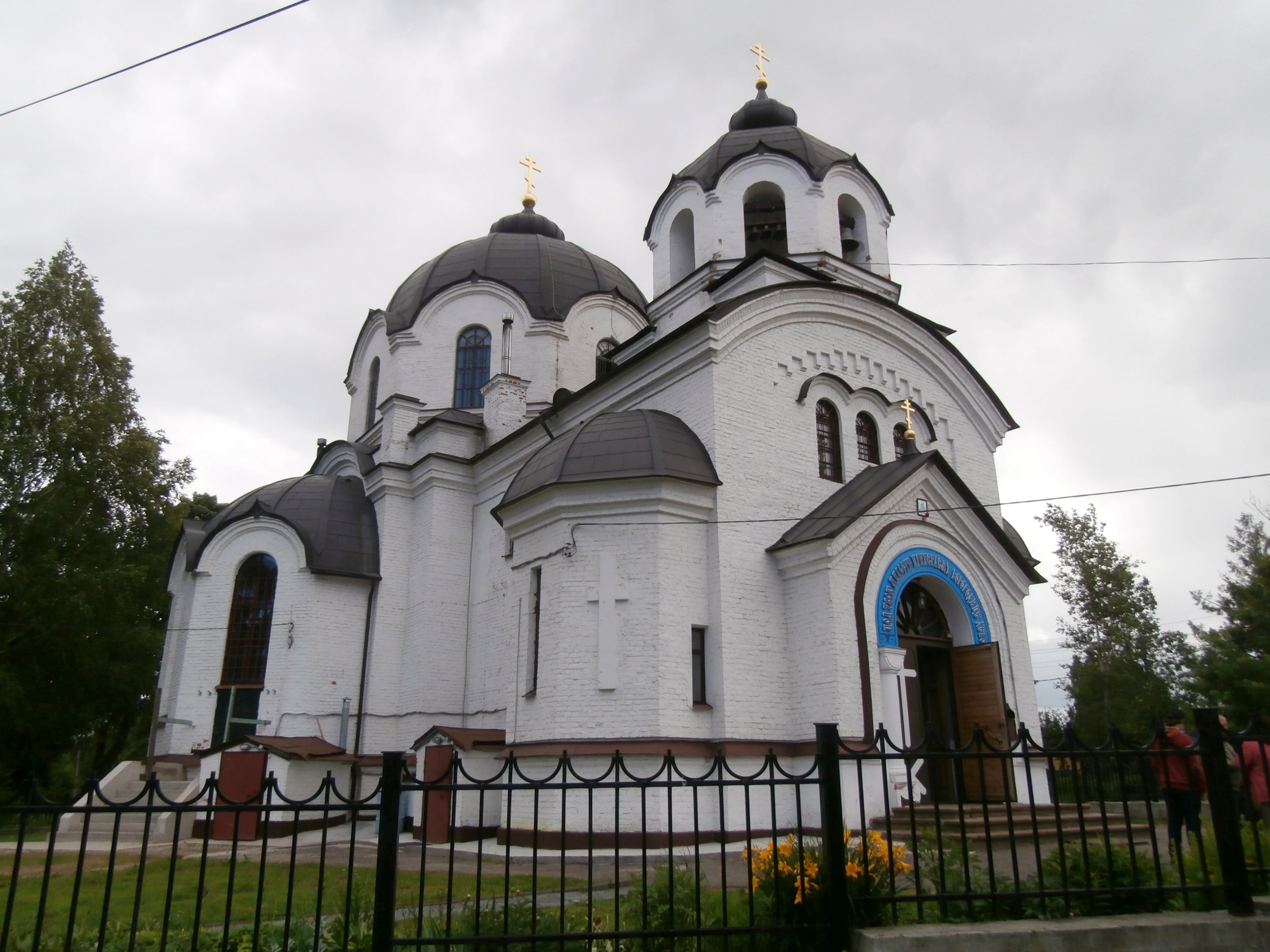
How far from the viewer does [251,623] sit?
1562 centimetres

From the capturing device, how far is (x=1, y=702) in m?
16.9

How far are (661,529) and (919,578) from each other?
11.5 feet

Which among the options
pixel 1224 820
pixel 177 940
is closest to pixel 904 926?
pixel 1224 820

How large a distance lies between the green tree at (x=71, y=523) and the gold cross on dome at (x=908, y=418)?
1452 centimetres

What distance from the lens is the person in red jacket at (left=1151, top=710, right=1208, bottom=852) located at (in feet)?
18.1

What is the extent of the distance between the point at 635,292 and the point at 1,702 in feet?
48.1

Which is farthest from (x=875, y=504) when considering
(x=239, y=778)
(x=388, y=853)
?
(x=239, y=778)

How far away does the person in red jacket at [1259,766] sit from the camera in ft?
15.2

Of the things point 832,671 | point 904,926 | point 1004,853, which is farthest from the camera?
point 832,671

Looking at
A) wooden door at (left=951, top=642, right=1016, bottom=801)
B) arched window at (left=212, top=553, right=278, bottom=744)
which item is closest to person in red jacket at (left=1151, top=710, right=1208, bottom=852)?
wooden door at (left=951, top=642, right=1016, bottom=801)

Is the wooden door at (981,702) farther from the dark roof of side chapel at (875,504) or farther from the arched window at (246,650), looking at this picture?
the arched window at (246,650)

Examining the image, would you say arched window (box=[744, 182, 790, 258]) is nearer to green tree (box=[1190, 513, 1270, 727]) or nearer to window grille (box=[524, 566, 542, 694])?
window grille (box=[524, 566, 542, 694])

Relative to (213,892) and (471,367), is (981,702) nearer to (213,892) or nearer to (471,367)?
(213,892)

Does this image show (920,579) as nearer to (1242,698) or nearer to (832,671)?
(832,671)
